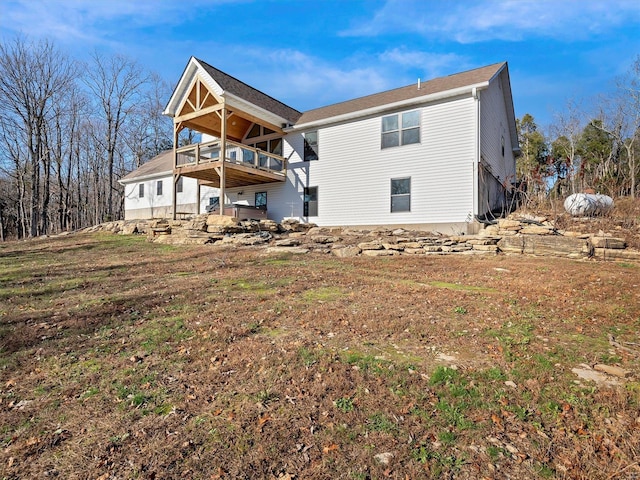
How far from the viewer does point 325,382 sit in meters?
2.97

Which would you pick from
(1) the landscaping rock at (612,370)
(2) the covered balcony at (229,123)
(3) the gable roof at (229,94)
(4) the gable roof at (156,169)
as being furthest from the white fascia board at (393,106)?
(1) the landscaping rock at (612,370)

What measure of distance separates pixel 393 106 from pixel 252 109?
6.43m

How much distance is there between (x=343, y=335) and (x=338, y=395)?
123 centimetres

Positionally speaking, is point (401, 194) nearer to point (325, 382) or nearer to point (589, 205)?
point (589, 205)

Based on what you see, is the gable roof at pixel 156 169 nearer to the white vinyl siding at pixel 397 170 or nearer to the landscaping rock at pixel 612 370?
the white vinyl siding at pixel 397 170

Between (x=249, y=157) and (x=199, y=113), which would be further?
(x=249, y=157)

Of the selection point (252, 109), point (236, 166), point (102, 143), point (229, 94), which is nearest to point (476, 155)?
point (236, 166)

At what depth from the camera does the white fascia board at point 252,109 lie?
14.3m

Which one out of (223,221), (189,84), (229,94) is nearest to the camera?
(223,221)

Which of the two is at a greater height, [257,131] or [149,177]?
[257,131]

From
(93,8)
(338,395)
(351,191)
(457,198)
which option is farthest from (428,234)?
(93,8)

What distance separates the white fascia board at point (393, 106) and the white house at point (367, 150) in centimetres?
4

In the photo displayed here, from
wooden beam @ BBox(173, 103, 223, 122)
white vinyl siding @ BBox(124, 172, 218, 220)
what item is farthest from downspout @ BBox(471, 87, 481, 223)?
white vinyl siding @ BBox(124, 172, 218, 220)

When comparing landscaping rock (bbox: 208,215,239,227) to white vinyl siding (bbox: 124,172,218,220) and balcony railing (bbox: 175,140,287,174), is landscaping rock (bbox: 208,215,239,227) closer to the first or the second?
balcony railing (bbox: 175,140,287,174)
